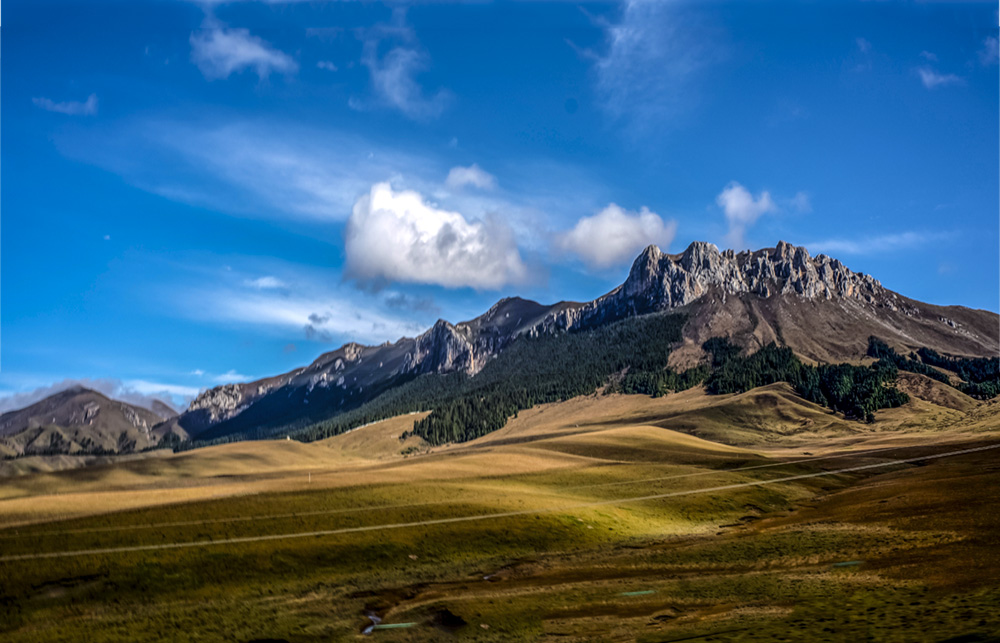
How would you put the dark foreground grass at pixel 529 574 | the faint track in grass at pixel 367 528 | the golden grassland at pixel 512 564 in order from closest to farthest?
the dark foreground grass at pixel 529 574 < the golden grassland at pixel 512 564 < the faint track in grass at pixel 367 528

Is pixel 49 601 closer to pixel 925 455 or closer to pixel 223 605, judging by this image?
pixel 223 605

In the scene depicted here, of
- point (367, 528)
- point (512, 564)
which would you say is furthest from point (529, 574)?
point (367, 528)

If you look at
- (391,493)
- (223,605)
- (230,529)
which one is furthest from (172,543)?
(391,493)

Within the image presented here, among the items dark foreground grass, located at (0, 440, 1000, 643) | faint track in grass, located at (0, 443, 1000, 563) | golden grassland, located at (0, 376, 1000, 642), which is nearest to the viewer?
dark foreground grass, located at (0, 440, 1000, 643)

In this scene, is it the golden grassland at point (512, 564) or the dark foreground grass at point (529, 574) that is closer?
the dark foreground grass at point (529, 574)

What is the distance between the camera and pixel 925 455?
12494 centimetres

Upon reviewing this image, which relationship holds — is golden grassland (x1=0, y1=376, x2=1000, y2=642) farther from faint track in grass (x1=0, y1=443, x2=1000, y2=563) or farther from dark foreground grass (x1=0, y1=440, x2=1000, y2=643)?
faint track in grass (x1=0, y1=443, x2=1000, y2=563)

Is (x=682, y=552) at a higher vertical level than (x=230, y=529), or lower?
lower

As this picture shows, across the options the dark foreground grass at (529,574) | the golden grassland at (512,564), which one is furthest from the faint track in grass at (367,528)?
the dark foreground grass at (529,574)

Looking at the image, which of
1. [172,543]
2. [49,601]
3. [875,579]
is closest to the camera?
[875,579]

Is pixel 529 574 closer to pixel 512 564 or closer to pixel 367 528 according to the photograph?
pixel 512 564

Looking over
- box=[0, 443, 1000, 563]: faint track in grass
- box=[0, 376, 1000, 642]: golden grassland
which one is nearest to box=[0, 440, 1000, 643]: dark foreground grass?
box=[0, 376, 1000, 642]: golden grassland

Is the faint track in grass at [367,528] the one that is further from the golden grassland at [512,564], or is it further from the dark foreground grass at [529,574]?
the dark foreground grass at [529,574]

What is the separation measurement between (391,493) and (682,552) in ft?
115
